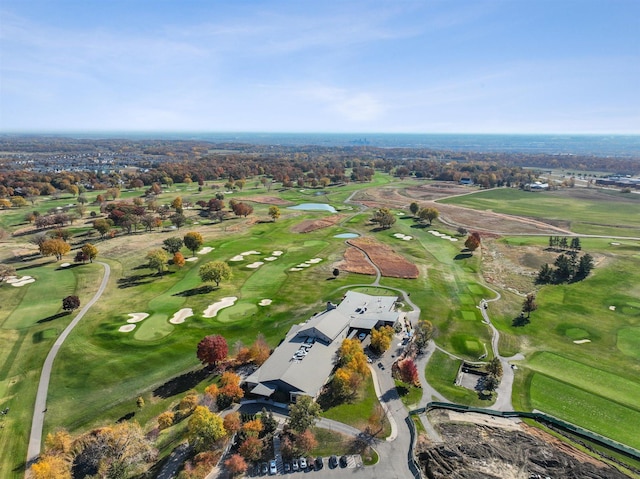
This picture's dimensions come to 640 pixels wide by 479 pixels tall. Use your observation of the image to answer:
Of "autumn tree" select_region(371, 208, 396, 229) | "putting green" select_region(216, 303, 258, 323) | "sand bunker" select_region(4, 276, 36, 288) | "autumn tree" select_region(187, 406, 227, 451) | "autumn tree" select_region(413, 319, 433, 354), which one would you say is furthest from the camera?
"autumn tree" select_region(371, 208, 396, 229)

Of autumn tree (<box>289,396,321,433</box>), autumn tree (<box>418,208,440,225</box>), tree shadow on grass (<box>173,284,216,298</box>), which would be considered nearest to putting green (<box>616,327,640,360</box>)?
autumn tree (<box>289,396,321,433</box>)

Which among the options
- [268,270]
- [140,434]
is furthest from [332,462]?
[268,270]

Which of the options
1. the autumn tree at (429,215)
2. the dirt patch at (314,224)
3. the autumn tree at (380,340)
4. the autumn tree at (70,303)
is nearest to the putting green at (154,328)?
the autumn tree at (70,303)

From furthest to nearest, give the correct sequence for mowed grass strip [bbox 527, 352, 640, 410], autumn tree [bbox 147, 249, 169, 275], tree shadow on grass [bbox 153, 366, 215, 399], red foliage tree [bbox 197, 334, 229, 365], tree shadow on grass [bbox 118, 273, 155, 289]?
autumn tree [bbox 147, 249, 169, 275] < tree shadow on grass [bbox 118, 273, 155, 289] < red foliage tree [bbox 197, 334, 229, 365] < mowed grass strip [bbox 527, 352, 640, 410] < tree shadow on grass [bbox 153, 366, 215, 399]

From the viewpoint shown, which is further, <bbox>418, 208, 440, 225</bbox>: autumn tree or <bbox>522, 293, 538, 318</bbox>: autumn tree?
<bbox>418, 208, 440, 225</bbox>: autumn tree

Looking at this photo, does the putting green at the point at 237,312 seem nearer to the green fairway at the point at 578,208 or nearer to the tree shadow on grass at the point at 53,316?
the tree shadow on grass at the point at 53,316

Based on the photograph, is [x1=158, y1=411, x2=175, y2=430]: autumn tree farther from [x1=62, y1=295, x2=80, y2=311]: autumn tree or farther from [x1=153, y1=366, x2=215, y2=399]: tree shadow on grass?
[x1=62, y1=295, x2=80, y2=311]: autumn tree

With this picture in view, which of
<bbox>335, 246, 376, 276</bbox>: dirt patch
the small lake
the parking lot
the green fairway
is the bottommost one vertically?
the parking lot
